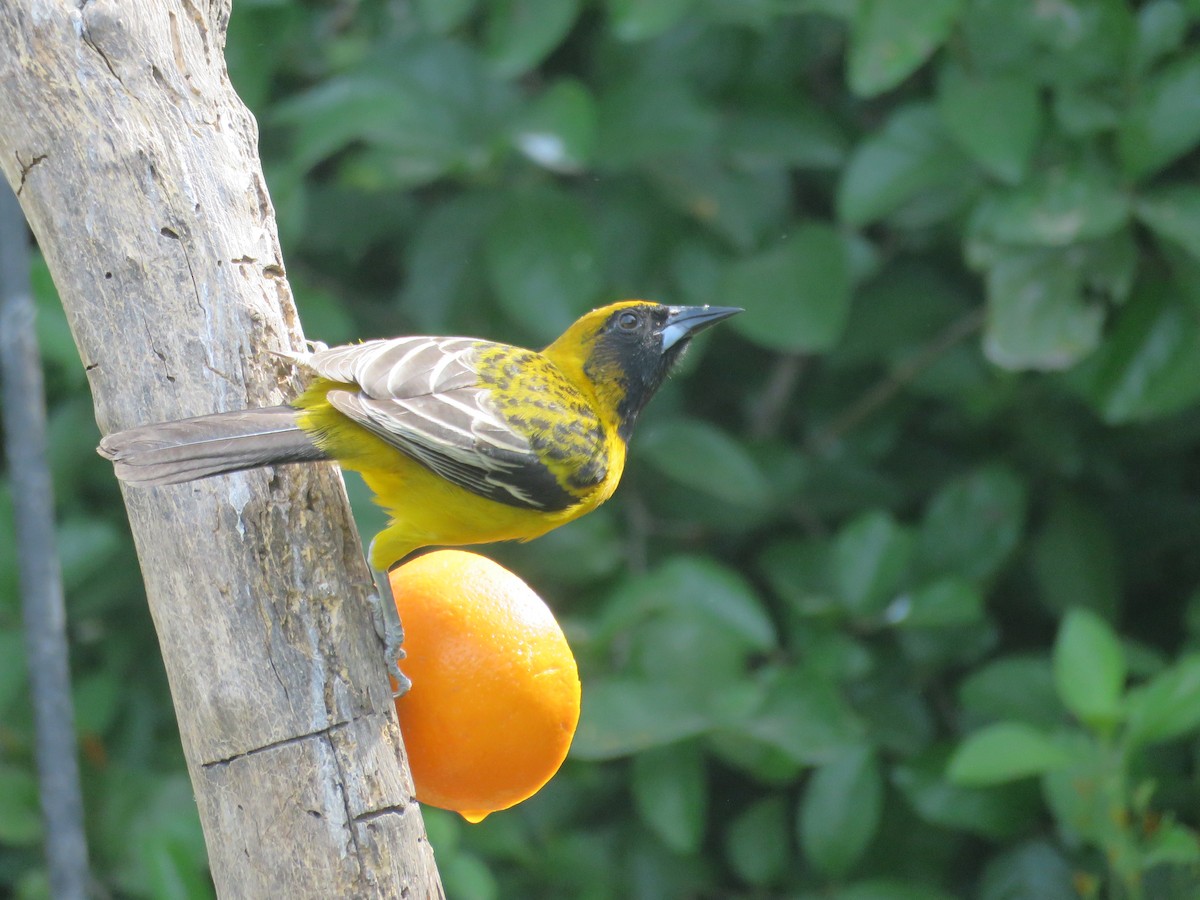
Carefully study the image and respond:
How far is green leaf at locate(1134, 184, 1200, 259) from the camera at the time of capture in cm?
319

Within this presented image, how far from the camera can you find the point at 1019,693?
353cm

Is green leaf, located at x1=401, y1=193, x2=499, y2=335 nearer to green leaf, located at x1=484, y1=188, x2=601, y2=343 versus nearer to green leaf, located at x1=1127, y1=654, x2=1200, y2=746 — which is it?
green leaf, located at x1=484, y1=188, x2=601, y2=343

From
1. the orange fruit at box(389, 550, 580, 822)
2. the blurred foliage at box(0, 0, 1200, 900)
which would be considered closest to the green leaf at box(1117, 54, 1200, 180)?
the blurred foliage at box(0, 0, 1200, 900)

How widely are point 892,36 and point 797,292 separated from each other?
0.73m

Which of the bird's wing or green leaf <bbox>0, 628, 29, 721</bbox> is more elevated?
green leaf <bbox>0, 628, 29, 721</bbox>

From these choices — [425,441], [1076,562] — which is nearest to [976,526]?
[1076,562]

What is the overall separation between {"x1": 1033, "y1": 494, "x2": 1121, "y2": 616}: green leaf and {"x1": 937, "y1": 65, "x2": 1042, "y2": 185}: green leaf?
1115 millimetres

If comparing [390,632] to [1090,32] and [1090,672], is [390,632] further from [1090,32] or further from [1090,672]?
[1090,32]

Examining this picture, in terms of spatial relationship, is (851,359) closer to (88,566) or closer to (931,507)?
(931,507)

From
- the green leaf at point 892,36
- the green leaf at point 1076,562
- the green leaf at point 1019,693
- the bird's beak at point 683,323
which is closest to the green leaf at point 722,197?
the green leaf at point 892,36

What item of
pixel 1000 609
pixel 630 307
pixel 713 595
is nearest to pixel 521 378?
pixel 630 307

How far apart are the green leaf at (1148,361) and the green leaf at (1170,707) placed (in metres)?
0.65

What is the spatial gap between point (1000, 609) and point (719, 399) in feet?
3.70

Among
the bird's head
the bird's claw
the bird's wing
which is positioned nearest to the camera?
the bird's claw
